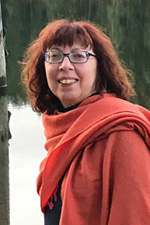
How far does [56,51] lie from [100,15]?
26538 millimetres

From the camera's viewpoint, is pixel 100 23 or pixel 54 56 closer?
pixel 54 56

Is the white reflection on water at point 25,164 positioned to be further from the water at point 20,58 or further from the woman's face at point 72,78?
the woman's face at point 72,78

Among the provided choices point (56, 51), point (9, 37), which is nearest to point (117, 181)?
point (56, 51)

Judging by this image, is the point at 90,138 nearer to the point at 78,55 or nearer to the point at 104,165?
the point at 104,165

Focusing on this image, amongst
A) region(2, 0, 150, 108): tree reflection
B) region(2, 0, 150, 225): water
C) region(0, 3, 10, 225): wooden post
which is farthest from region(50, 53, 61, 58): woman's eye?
region(2, 0, 150, 108): tree reflection

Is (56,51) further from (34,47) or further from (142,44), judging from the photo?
(142,44)

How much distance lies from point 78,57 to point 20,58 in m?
12.2

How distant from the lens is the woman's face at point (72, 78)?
159 centimetres

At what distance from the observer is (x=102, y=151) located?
58.5 inches

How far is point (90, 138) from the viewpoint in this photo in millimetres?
1496

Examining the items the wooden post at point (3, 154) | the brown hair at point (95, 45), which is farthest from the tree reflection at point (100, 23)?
the brown hair at point (95, 45)

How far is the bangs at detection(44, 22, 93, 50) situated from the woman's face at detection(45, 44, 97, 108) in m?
0.01

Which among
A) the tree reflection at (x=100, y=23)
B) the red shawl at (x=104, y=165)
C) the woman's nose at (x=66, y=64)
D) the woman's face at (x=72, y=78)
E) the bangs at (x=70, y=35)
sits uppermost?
the bangs at (x=70, y=35)

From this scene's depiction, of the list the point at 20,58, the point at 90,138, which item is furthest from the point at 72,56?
the point at 20,58
